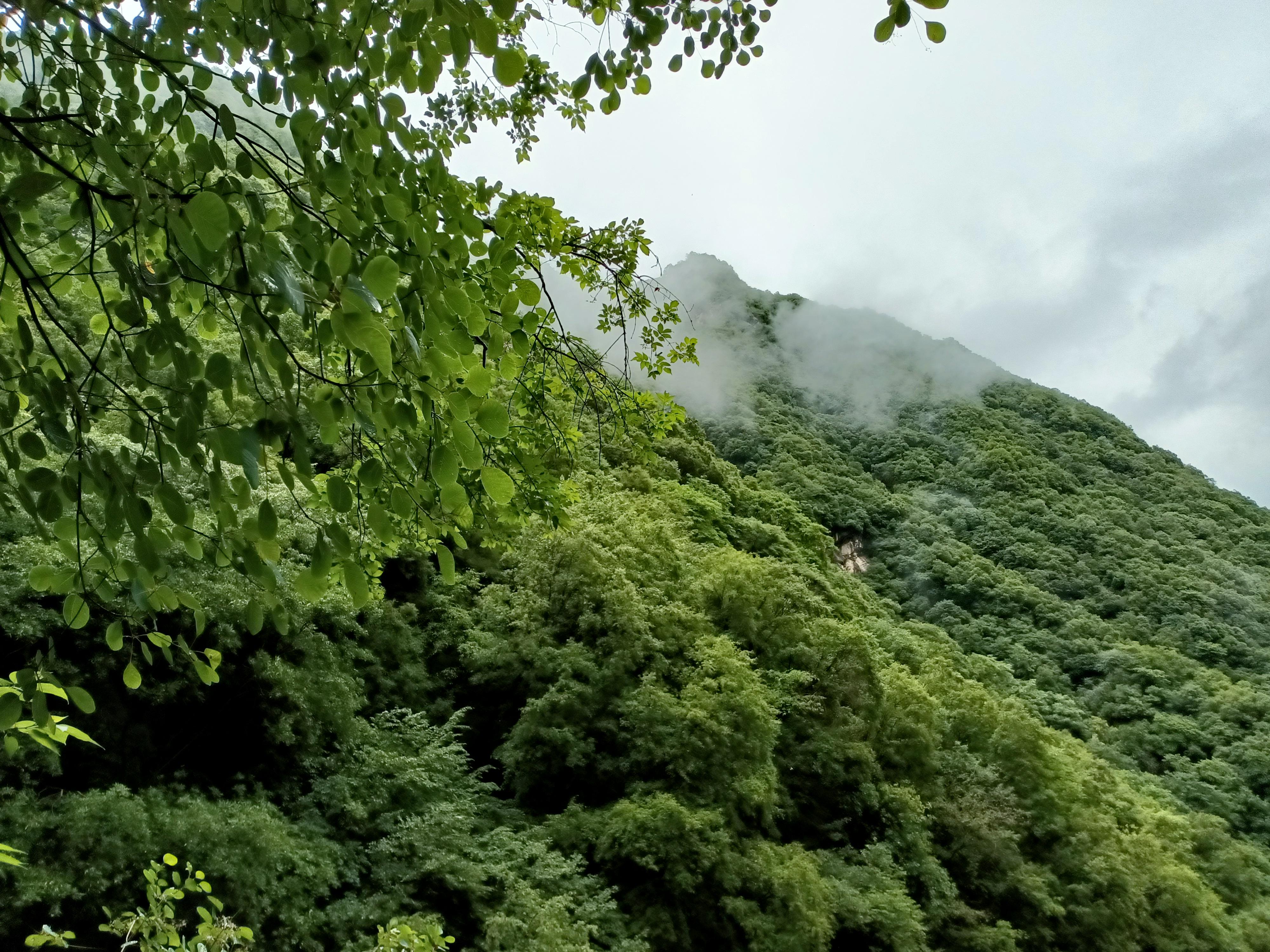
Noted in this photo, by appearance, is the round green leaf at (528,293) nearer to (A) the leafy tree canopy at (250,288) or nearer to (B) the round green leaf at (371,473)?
(A) the leafy tree canopy at (250,288)

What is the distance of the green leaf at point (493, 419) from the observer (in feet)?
4.02

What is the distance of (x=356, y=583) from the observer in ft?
4.21

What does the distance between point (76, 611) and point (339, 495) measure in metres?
0.93

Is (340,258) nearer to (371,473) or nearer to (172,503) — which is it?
(371,473)

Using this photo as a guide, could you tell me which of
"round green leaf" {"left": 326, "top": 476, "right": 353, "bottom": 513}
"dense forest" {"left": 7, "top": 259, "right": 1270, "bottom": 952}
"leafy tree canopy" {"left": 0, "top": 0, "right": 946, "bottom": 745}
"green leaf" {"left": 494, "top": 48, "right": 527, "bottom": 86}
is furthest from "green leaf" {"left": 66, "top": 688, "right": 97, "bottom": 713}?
"dense forest" {"left": 7, "top": 259, "right": 1270, "bottom": 952}

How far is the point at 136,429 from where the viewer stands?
4.86ft

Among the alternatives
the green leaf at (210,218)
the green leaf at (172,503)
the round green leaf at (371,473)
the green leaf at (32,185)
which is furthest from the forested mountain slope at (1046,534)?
the green leaf at (32,185)

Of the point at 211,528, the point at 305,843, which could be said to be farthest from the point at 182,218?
the point at 305,843

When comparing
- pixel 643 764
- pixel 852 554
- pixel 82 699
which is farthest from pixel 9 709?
pixel 852 554

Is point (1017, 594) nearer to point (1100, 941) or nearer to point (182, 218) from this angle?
point (1100, 941)

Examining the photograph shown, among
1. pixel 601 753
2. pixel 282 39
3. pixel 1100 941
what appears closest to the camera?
pixel 282 39

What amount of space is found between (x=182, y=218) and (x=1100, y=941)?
2358 cm

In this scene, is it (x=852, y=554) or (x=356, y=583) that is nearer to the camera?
(x=356, y=583)

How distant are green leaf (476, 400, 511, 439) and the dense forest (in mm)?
2634
